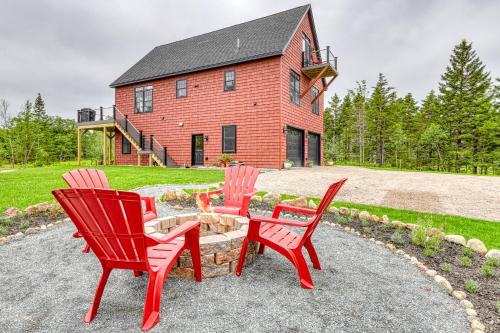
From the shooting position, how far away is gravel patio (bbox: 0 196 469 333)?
1793 mm

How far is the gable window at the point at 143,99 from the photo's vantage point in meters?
15.0

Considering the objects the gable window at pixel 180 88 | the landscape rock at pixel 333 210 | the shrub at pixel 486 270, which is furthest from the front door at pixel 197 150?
the shrub at pixel 486 270

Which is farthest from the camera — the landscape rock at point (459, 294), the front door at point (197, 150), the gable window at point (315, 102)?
the gable window at point (315, 102)

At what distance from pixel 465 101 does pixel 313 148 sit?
1625 cm

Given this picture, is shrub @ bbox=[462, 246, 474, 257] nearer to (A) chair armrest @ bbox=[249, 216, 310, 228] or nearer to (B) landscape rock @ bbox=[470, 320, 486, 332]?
(B) landscape rock @ bbox=[470, 320, 486, 332]

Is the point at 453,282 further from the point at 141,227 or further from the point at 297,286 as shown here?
the point at 141,227

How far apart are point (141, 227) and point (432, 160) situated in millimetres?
30568

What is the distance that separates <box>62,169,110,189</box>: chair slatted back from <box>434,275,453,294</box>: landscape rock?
12.4ft

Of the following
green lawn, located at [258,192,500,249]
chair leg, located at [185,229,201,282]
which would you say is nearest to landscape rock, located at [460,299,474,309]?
green lawn, located at [258,192,500,249]

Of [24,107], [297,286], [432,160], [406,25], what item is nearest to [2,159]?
[24,107]

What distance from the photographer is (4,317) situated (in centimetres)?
188

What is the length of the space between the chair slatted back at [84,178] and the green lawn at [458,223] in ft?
13.7

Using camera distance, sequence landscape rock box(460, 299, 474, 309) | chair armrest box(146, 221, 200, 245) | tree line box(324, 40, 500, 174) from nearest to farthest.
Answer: chair armrest box(146, 221, 200, 245) → landscape rock box(460, 299, 474, 309) → tree line box(324, 40, 500, 174)

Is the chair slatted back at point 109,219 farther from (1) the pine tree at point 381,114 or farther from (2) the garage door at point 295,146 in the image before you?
(1) the pine tree at point 381,114
